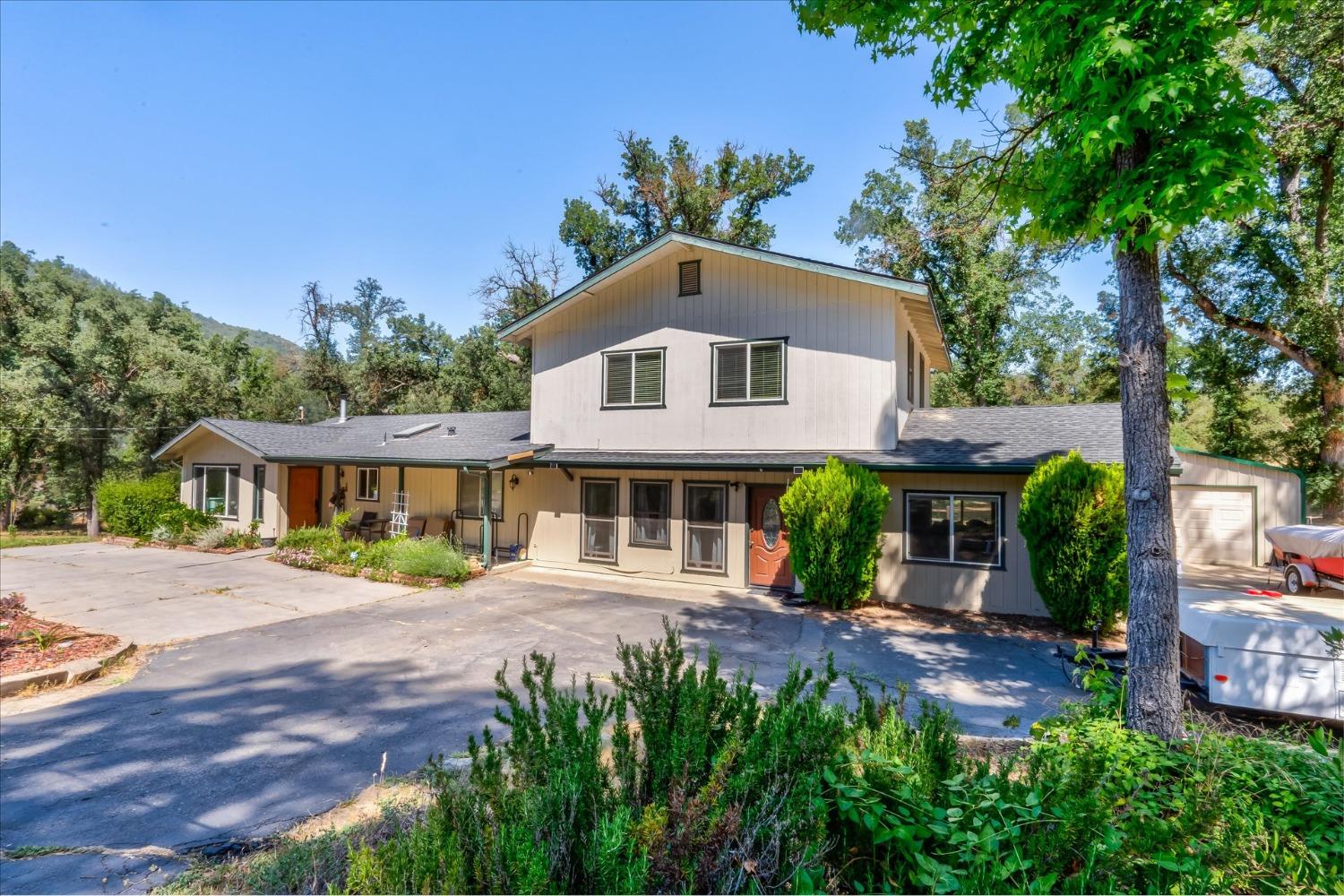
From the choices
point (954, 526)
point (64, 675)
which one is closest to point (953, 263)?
point (954, 526)

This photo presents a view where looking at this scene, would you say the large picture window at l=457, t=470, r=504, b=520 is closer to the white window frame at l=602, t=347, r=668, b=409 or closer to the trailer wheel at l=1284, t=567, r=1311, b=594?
the white window frame at l=602, t=347, r=668, b=409

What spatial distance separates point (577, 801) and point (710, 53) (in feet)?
36.9

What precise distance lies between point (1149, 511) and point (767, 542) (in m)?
7.95

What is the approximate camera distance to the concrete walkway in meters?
8.79

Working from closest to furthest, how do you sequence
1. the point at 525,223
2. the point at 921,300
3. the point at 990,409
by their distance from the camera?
the point at 921,300 < the point at 990,409 < the point at 525,223

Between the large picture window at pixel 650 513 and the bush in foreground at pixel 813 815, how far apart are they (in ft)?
30.3

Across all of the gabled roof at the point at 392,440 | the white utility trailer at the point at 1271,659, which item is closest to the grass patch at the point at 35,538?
the gabled roof at the point at 392,440

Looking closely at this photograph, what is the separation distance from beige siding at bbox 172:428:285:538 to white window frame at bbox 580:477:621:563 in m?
9.65

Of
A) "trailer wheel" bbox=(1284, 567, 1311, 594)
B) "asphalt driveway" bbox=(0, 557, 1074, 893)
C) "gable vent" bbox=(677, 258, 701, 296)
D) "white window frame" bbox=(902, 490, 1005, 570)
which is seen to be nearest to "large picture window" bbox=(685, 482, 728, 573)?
"asphalt driveway" bbox=(0, 557, 1074, 893)

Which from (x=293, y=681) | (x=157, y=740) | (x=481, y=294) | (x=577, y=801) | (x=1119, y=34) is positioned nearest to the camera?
(x=577, y=801)

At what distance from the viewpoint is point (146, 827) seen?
382 cm

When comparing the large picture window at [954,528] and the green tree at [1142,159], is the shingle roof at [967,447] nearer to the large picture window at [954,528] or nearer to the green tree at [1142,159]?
the large picture window at [954,528]

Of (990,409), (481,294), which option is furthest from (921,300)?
(481,294)

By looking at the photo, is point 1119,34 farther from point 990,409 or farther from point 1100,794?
point 990,409
